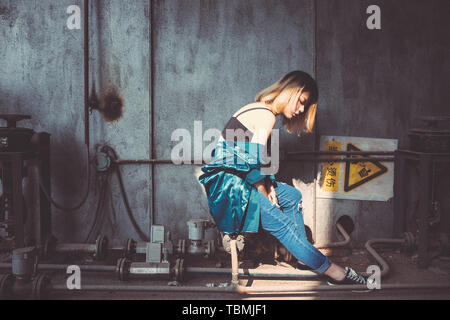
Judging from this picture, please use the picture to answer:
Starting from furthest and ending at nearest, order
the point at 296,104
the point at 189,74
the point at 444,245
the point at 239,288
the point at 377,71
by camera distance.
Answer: the point at 377,71 < the point at 189,74 < the point at 444,245 < the point at 296,104 < the point at 239,288

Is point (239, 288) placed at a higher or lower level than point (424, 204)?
lower

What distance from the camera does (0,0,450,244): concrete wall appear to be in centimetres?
471

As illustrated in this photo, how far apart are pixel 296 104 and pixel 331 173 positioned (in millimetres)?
1363

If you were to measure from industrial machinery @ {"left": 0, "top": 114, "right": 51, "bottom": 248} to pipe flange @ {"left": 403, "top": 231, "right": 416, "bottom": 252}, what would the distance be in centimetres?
393

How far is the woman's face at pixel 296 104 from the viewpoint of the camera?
3.93 metres

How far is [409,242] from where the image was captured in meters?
4.58

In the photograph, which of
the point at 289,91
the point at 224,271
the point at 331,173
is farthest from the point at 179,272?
the point at 331,173

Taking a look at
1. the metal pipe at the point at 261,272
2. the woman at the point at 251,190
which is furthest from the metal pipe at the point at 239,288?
the metal pipe at the point at 261,272

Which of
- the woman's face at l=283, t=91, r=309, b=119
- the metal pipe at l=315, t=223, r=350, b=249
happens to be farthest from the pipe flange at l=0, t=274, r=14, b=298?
the metal pipe at l=315, t=223, r=350, b=249

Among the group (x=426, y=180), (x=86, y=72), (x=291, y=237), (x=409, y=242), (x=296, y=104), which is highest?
(x=86, y=72)

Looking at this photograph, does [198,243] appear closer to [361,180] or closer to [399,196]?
[361,180]

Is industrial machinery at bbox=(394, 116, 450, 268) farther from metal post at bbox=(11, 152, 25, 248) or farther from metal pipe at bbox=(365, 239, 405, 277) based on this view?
metal post at bbox=(11, 152, 25, 248)

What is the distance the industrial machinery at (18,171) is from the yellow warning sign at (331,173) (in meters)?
3.14

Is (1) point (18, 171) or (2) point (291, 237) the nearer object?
(2) point (291, 237)
